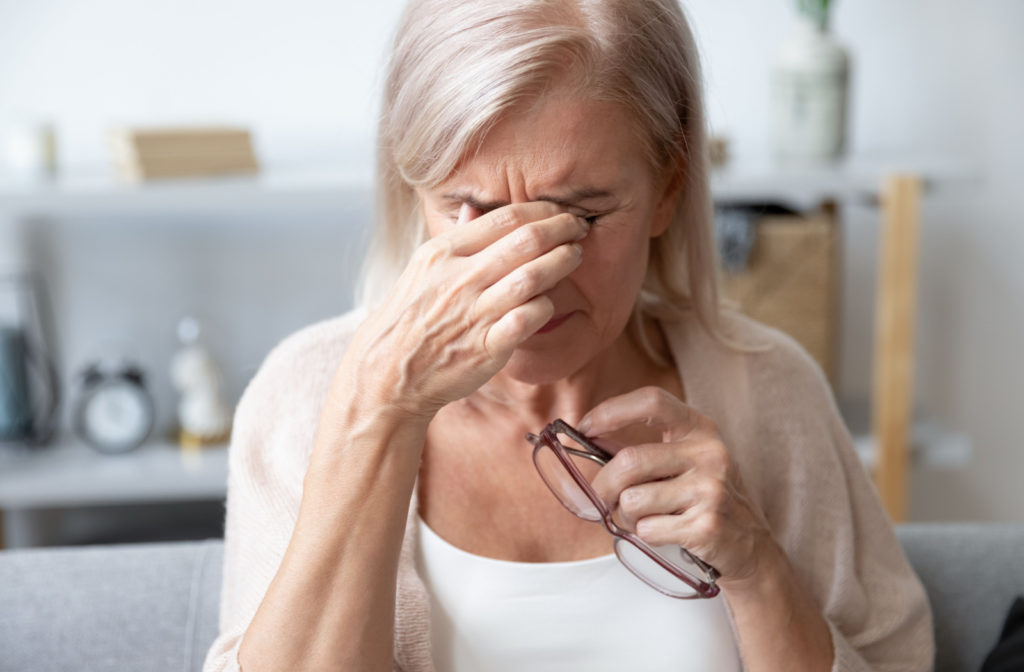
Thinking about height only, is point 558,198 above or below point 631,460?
above

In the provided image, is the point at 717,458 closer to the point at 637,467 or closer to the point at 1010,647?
the point at 637,467

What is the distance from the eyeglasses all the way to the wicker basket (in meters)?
1.19

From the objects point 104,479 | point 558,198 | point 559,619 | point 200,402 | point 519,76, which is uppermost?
point 519,76

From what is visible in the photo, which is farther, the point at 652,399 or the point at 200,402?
the point at 200,402

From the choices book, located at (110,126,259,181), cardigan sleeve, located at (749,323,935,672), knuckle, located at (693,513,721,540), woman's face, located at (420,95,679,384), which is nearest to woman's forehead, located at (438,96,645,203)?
woman's face, located at (420,95,679,384)

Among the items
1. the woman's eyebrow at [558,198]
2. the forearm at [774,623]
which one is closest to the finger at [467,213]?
the woman's eyebrow at [558,198]

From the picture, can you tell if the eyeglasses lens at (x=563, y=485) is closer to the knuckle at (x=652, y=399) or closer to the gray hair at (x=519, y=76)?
the knuckle at (x=652, y=399)

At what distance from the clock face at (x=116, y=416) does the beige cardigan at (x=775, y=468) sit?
120cm

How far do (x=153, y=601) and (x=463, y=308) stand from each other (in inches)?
28.1

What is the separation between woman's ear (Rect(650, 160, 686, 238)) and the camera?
1177 millimetres

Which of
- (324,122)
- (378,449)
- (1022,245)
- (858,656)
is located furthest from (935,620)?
(324,122)

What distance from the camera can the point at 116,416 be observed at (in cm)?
241

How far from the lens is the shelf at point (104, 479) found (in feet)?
7.38

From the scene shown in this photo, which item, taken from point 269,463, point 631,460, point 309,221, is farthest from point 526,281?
point 309,221
